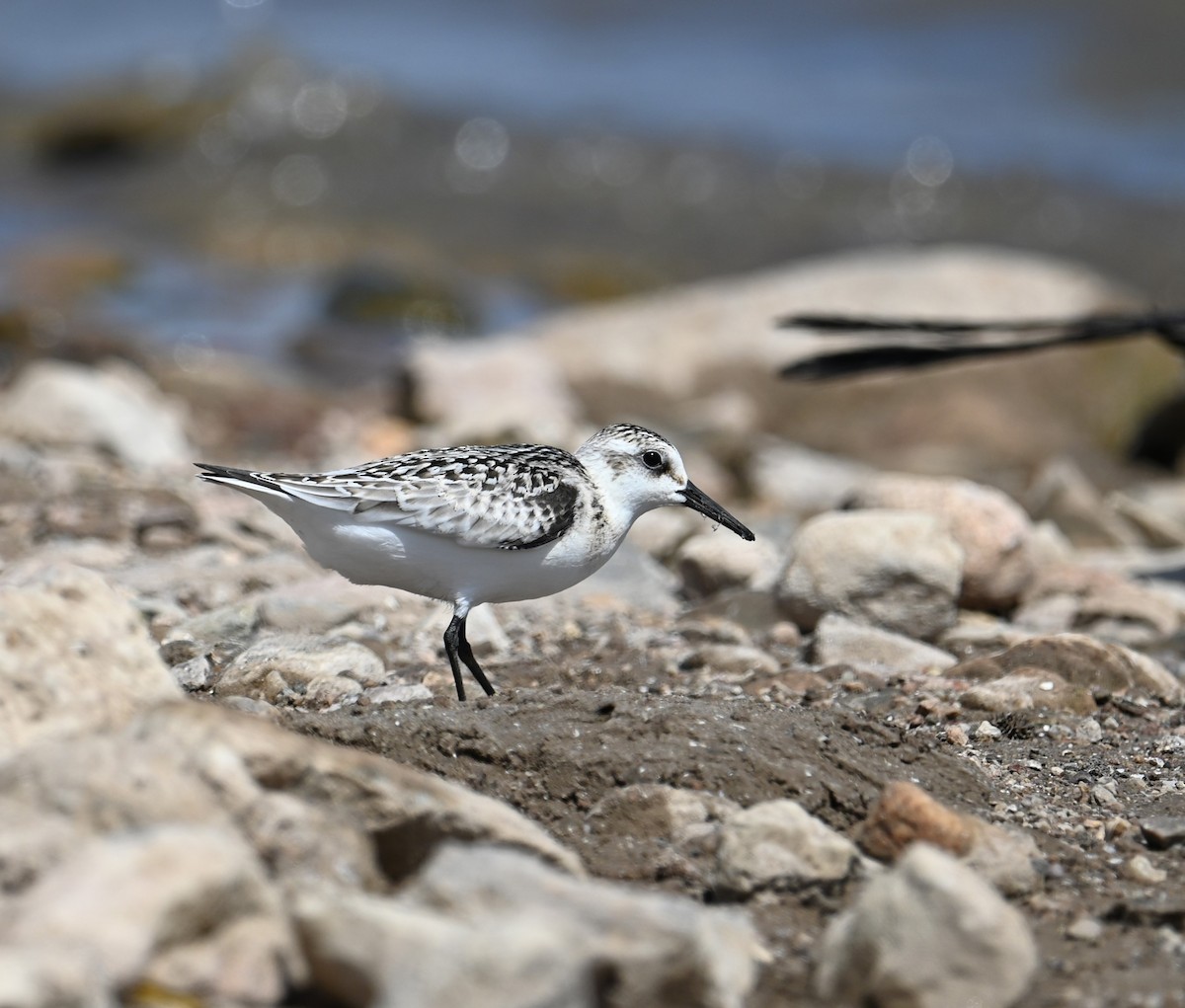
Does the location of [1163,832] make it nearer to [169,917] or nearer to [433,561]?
[433,561]

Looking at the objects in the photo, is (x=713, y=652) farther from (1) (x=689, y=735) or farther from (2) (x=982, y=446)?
(2) (x=982, y=446)

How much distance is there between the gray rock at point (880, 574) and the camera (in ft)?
21.9

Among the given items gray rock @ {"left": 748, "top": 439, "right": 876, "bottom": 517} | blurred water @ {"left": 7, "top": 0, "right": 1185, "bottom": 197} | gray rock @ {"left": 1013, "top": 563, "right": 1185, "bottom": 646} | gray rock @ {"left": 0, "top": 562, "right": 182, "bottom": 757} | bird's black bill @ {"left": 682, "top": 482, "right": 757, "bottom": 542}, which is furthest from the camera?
blurred water @ {"left": 7, "top": 0, "right": 1185, "bottom": 197}

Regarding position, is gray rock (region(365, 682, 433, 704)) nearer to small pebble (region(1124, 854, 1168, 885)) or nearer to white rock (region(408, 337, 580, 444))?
small pebble (region(1124, 854, 1168, 885))

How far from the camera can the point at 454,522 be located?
5.44 metres

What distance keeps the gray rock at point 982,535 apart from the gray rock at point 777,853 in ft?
11.2

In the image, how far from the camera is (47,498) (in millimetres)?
8164

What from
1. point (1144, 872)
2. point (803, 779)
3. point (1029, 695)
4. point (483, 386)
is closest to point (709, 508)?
point (1029, 695)

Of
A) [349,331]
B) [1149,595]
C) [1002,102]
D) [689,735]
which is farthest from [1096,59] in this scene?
[689,735]

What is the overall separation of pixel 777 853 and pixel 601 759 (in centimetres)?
67

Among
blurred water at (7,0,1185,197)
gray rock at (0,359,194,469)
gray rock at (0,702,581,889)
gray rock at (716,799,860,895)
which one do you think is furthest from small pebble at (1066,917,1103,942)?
blurred water at (7,0,1185,197)

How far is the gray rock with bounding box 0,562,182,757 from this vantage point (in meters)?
3.83

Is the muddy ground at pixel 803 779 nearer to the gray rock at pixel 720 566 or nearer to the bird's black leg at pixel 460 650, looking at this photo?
the bird's black leg at pixel 460 650

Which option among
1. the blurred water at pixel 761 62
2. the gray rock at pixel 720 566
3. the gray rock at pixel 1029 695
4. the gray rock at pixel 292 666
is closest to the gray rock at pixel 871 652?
the gray rock at pixel 1029 695
